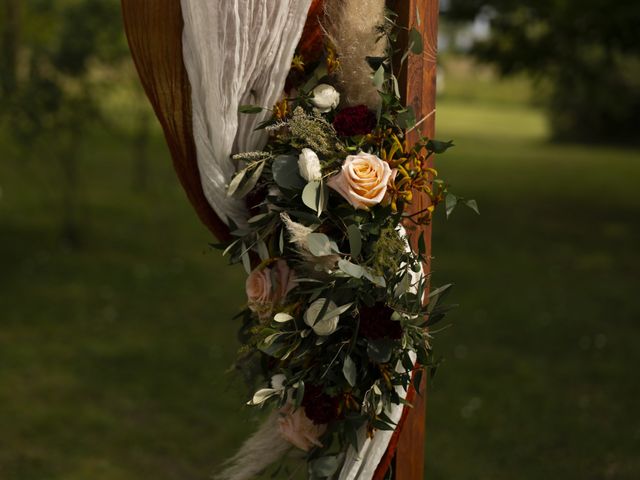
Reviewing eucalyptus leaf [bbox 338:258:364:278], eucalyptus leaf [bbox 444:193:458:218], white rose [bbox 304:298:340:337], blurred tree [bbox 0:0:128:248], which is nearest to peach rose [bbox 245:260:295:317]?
white rose [bbox 304:298:340:337]

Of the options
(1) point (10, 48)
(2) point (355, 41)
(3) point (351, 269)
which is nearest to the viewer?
(3) point (351, 269)

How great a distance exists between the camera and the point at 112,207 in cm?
1218

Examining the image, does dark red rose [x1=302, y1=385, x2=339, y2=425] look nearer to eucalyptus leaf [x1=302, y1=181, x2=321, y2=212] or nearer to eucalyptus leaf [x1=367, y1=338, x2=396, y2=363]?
eucalyptus leaf [x1=367, y1=338, x2=396, y2=363]

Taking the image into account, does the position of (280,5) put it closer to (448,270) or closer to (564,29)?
(448,270)

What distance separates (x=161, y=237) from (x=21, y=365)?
443 cm

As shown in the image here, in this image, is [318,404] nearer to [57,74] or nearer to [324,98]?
[324,98]

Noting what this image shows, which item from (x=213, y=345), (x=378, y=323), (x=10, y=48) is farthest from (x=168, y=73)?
(x=10, y=48)

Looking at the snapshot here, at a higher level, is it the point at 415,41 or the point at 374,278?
the point at 415,41

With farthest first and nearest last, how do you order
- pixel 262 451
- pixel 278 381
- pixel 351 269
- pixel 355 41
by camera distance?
pixel 262 451 → pixel 278 381 → pixel 355 41 → pixel 351 269

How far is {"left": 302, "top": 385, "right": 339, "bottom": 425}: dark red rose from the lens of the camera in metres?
2.74

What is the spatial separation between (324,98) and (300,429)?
0.98 m

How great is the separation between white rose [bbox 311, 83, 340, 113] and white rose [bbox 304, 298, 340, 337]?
0.55 m

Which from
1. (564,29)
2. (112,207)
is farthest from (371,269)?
(112,207)

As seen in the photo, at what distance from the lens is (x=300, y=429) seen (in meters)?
2.82
